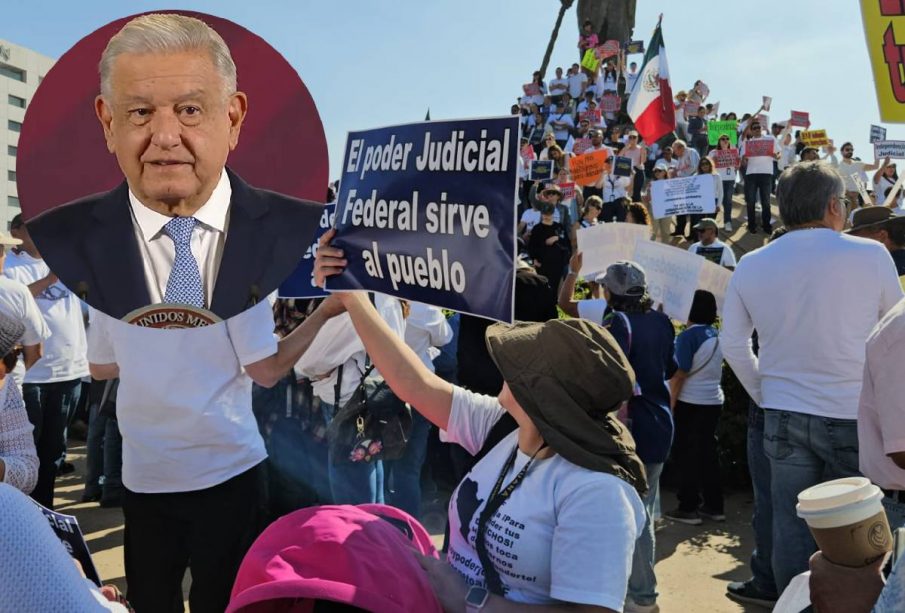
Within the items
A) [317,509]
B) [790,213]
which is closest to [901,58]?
[790,213]

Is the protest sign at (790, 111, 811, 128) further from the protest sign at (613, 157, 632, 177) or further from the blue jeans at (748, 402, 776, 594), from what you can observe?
the blue jeans at (748, 402, 776, 594)

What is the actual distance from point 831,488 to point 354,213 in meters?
1.33

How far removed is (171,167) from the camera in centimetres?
160

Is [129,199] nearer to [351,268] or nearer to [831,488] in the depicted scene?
[351,268]

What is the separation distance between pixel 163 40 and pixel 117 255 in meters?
0.43

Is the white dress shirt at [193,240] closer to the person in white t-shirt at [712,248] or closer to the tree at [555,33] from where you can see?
the person in white t-shirt at [712,248]

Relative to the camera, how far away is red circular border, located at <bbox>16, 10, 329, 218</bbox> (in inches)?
62.8

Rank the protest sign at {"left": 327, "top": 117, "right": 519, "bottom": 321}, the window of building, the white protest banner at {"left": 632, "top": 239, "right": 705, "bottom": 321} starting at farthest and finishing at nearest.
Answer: the white protest banner at {"left": 632, "top": 239, "right": 705, "bottom": 321} → the protest sign at {"left": 327, "top": 117, "right": 519, "bottom": 321} → the window of building

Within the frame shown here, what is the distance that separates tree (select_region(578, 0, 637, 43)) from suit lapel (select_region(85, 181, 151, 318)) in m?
26.6

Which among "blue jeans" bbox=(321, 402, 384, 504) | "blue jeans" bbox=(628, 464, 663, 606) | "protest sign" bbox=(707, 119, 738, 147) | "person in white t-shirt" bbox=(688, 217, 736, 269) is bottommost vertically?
"blue jeans" bbox=(628, 464, 663, 606)

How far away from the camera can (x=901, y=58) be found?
2.81 metres

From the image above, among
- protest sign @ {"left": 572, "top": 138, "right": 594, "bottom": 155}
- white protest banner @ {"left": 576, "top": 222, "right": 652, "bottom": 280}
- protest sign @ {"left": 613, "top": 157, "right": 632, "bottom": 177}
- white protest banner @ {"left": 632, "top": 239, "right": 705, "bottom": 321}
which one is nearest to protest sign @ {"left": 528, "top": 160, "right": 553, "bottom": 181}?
protest sign @ {"left": 613, "top": 157, "right": 632, "bottom": 177}

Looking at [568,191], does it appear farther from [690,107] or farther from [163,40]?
[163,40]

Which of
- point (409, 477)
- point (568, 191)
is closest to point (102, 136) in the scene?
point (409, 477)
